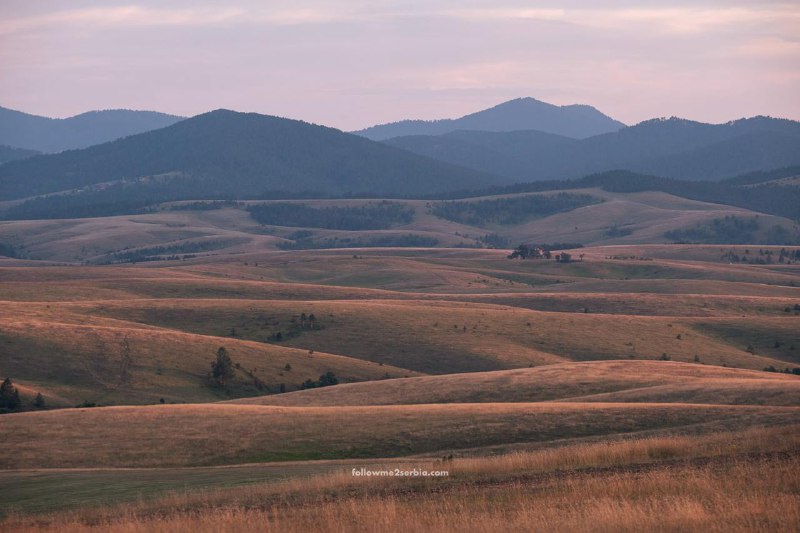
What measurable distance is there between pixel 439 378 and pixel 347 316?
45999mm

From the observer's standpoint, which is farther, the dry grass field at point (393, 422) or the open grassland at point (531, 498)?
the dry grass field at point (393, 422)

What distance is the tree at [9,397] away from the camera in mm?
68812

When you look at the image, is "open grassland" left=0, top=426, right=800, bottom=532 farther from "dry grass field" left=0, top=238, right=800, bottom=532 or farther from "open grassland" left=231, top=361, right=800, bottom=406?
"open grassland" left=231, top=361, right=800, bottom=406

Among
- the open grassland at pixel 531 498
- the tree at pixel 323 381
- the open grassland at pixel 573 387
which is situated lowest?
the tree at pixel 323 381

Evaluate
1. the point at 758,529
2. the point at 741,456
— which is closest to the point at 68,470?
the point at 741,456

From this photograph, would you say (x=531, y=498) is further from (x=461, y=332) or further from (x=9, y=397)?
(x=461, y=332)

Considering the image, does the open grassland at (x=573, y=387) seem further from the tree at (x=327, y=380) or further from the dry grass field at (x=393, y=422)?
the tree at (x=327, y=380)

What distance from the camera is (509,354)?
9631cm

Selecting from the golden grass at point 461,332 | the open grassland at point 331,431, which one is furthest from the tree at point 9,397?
the golden grass at point 461,332

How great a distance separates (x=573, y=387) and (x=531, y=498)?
36.9m

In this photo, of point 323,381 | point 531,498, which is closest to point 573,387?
point 323,381

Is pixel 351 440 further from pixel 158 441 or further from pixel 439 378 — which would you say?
pixel 439 378

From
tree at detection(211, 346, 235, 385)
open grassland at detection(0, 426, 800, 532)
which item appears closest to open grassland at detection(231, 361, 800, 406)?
tree at detection(211, 346, 235, 385)

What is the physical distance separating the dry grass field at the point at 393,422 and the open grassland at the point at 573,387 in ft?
0.81
